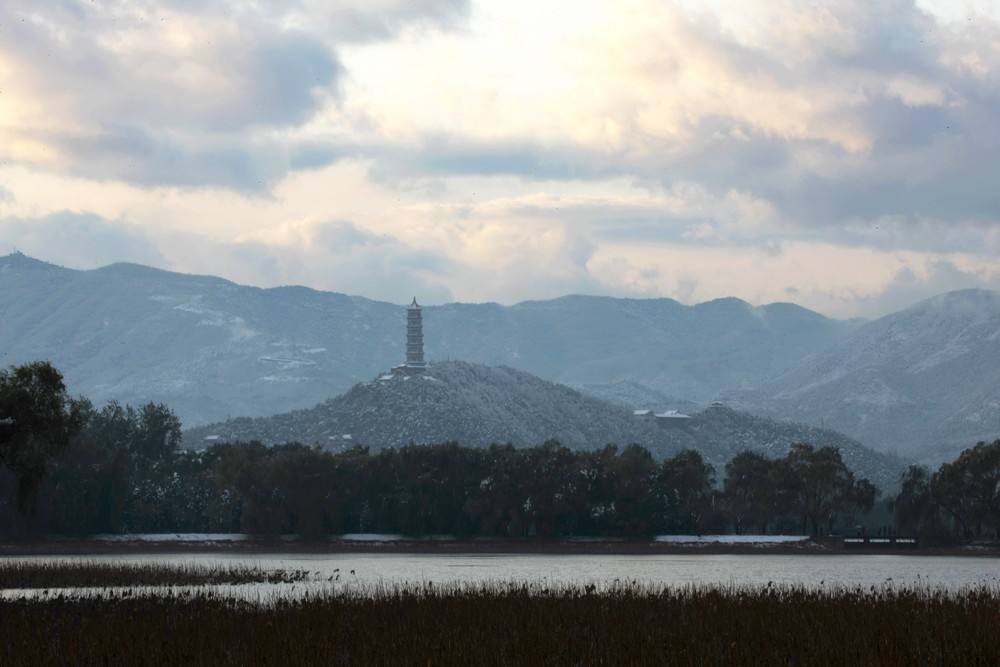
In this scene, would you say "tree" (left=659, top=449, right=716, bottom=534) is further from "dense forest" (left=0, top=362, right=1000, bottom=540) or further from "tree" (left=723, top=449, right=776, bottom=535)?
"tree" (left=723, top=449, right=776, bottom=535)

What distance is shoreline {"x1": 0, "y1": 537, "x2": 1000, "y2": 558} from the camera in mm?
123975

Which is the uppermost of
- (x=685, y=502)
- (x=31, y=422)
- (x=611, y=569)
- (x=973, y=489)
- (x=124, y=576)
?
(x=31, y=422)

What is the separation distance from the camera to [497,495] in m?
137

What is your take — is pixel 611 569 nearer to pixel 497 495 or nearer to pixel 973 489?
pixel 497 495

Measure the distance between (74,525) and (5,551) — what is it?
766 inches

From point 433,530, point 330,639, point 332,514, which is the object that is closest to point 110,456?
point 332,514

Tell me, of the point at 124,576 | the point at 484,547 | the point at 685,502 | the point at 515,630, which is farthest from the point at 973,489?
the point at 515,630

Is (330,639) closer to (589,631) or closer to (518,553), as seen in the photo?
(589,631)

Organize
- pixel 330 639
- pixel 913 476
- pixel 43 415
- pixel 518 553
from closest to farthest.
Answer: pixel 330 639 < pixel 43 415 < pixel 518 553 < pixel 913 476

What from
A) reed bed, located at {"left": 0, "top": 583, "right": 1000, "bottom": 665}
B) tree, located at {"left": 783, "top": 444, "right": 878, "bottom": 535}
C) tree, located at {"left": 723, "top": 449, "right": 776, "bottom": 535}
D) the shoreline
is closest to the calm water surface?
the shoreline

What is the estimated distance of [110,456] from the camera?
13988 cm

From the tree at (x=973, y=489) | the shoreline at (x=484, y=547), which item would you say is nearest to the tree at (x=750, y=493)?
the shoreline at (x=484, y=547)

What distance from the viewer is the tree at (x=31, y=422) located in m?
66.4

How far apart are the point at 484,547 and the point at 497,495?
21.4ft
